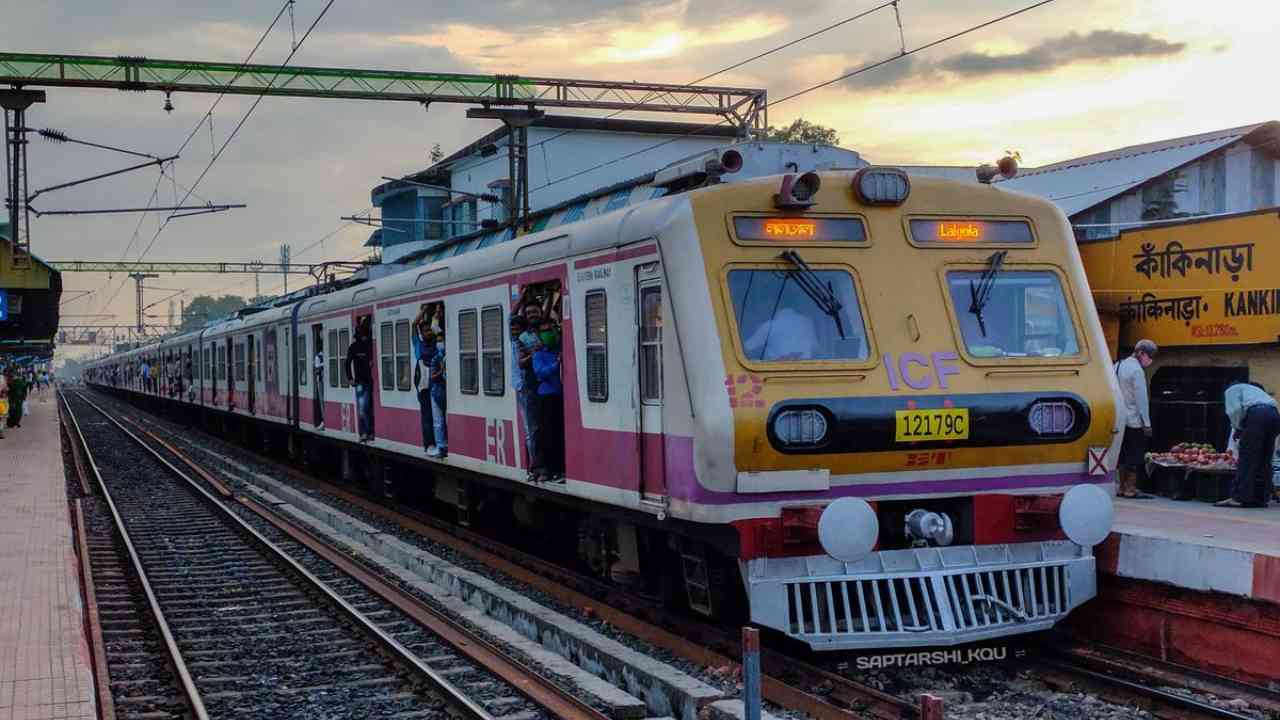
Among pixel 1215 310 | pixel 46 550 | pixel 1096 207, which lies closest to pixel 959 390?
pixel 1215 310

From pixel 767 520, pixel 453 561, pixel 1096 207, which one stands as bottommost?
pixel 453 561

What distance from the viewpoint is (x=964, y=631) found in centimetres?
762

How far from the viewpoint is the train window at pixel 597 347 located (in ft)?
31.2

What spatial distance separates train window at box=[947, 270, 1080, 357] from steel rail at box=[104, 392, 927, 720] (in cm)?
227

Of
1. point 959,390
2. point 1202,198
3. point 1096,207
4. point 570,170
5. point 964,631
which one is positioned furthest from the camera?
point 570,170

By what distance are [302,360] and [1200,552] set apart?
53.4 ft

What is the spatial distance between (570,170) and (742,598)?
118 ft

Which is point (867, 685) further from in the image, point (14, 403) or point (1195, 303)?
point (14, 403)

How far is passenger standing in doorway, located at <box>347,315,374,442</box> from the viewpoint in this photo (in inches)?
666

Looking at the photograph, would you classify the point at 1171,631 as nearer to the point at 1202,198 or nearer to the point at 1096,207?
the point at 1096,207

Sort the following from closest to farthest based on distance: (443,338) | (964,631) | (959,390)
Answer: (964,631) < (959,390) < (443,338)

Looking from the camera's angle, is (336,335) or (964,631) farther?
(336,335)

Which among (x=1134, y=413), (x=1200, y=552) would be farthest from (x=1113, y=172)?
(x=1200, y=552)

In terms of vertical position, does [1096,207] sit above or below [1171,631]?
above
